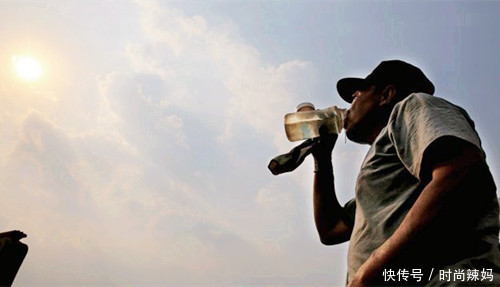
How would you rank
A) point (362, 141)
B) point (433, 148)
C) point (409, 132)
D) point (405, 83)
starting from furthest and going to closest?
point (362, 141)
point (405, 83)
point (409, 132)
point (433, 148)

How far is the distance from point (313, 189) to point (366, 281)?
187cm

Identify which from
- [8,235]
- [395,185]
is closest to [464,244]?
[395,185]

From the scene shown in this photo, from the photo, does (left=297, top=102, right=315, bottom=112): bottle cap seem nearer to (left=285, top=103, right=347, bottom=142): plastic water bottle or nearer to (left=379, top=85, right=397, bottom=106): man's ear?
(left=285, top=103, right=347, bottom=142): plastic water bottle

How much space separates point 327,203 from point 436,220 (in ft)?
6.02


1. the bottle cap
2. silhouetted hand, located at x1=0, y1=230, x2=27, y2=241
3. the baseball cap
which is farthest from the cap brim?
silhouetted hand, located at x1=0, y1=230, x2=27, y2=241

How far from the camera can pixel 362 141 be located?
120 inches

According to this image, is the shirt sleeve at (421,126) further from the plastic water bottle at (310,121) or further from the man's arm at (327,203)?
the man's arm at (327,203)

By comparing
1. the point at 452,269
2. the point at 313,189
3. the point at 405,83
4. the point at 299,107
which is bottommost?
the point at 452,269

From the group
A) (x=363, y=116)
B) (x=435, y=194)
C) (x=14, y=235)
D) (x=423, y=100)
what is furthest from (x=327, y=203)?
(x=14, y=235)

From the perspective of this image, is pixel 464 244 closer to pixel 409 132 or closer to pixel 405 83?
pixel 409 132

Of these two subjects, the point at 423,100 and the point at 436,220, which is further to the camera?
the point at 423,100

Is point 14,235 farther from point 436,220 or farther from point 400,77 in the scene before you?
point 400,77

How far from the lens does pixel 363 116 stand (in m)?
2.90

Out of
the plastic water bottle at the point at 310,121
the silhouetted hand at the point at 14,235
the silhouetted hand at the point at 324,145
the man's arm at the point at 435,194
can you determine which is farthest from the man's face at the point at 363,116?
the silhouetted hand at the point at 14,235
